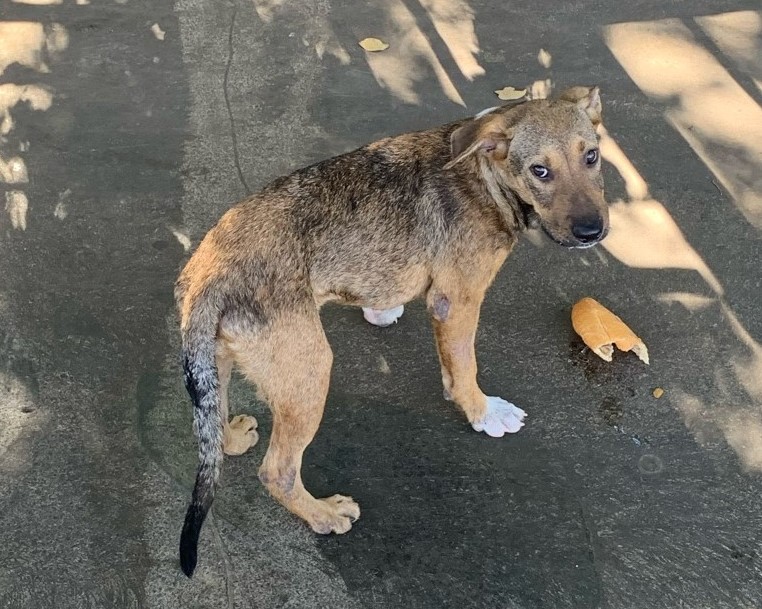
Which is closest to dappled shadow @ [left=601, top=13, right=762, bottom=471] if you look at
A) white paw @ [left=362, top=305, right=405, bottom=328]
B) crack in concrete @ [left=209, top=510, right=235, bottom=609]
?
white paw @ [left=362, top=305, right=405, bottom=328]

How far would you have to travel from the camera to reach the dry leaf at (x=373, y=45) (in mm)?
6988

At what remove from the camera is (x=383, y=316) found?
4.90 m

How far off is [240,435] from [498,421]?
1520 mm

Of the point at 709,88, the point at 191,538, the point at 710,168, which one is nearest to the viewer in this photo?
the point at 191,538

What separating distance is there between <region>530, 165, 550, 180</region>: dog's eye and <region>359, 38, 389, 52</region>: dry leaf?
3.83 metres

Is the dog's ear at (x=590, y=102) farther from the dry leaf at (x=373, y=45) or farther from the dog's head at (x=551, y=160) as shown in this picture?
the dry leaf at (x=373, y=45)

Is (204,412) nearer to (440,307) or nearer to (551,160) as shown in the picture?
(440,307)

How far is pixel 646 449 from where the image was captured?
429cm

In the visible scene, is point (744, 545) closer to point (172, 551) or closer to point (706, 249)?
point (706, 249)

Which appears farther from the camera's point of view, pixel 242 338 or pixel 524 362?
pixel 524 362

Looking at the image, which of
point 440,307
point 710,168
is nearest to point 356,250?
point 440,307

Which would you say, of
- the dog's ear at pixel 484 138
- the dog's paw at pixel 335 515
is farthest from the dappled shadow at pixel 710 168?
the dog's paw at pixel 335 515

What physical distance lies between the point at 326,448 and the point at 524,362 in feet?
4.56

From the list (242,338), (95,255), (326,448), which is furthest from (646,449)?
(95,255)
